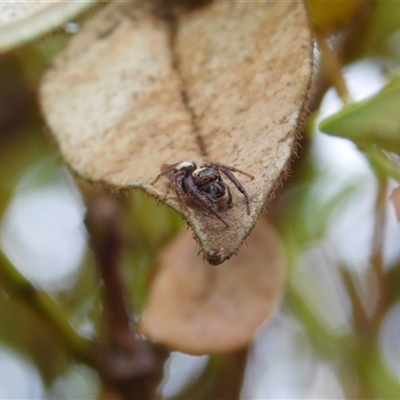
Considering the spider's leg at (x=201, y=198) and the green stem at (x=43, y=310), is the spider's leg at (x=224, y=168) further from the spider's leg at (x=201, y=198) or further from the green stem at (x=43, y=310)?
the green stem at (x=43, y=310)

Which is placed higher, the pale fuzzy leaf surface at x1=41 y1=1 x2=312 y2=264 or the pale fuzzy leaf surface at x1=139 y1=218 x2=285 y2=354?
the pale fuzzy leaf surface at x1=41 y1=1 x2=312 y2=264

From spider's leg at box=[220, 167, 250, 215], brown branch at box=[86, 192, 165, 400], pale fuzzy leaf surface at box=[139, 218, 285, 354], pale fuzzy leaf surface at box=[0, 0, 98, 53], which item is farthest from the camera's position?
brown branch at box=[86, 192, 165, 400]

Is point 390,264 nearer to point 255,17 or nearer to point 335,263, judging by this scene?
point 335,263

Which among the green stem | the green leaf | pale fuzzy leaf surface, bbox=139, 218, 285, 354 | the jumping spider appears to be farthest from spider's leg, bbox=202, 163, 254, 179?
the green stem

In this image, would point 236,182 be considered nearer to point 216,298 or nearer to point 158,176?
point 158,176

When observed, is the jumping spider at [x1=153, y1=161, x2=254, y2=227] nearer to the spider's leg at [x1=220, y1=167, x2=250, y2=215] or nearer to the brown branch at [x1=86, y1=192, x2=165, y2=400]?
the spider's leg at [x1=220, y1=167, x2=250, y2=215]

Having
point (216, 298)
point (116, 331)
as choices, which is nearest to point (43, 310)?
point (116, 331)

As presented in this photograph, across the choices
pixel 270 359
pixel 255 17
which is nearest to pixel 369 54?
pixel 255 17
